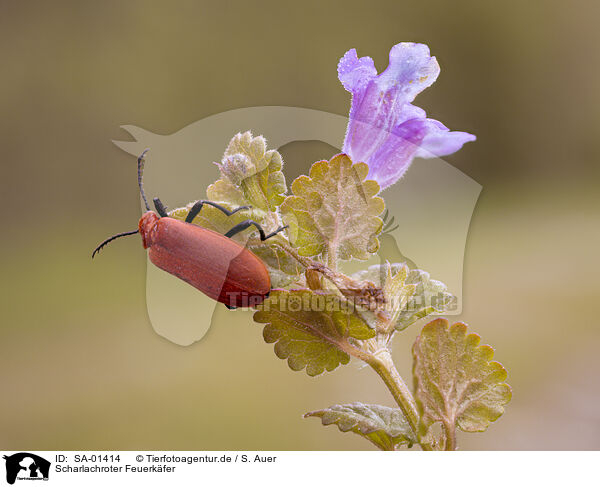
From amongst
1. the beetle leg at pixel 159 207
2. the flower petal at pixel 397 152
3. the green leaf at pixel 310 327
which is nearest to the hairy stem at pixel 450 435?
the green leaf at pixel 310 327

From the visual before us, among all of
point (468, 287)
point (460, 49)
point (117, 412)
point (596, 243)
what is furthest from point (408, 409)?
point (460, 49)

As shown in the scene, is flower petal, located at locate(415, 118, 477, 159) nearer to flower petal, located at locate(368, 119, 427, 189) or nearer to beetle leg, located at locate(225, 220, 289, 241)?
flower petal, located at locate(368, 119, 427, 189)

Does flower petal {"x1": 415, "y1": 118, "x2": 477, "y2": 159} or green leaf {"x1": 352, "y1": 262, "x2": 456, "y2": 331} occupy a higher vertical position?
flower petal {"x1": 415, "y1": 118, "x2": 477, "y2": 159}

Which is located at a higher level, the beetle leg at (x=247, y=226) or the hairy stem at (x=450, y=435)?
the beetle leg at (x=247, y=226)

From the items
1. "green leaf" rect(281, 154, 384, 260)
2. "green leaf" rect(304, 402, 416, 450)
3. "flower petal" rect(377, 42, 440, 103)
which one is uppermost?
"flower petal" rect(377, 42, 440, 103)
